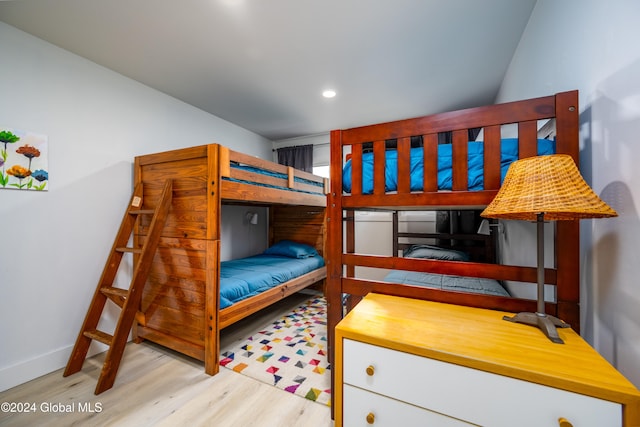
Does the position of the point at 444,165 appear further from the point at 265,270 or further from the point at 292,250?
the point at 292,250

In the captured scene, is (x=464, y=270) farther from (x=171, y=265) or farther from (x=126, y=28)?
(x=126, y=28)

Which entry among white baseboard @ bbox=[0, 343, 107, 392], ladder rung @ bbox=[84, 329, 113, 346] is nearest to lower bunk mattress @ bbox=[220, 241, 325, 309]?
ladder rung @ bbox=[84, 329, 113, 346]

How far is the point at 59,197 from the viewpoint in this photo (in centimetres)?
192

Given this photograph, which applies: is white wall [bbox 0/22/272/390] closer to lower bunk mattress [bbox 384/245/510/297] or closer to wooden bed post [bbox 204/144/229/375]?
wooden bed post [bbox 204/144/229/375]

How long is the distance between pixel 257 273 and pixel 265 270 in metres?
0.15

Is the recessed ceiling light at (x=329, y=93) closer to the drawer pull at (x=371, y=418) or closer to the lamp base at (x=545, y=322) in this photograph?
the lamp base at (x=545, y=322)

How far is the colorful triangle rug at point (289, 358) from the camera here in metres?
1.70

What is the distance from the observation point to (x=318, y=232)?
3768 millimetres

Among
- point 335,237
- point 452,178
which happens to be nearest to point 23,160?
point 335,237

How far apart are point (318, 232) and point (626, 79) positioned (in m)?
3.21

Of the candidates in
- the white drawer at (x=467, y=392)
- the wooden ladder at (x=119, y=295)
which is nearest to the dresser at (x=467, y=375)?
the white drawer at (x=467, y=392)

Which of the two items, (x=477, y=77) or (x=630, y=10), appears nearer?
(x=630, y=10)

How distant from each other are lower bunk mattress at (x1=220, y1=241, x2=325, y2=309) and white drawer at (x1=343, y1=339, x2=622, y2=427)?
1408 mm

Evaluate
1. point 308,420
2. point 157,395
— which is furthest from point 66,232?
point 308,420
